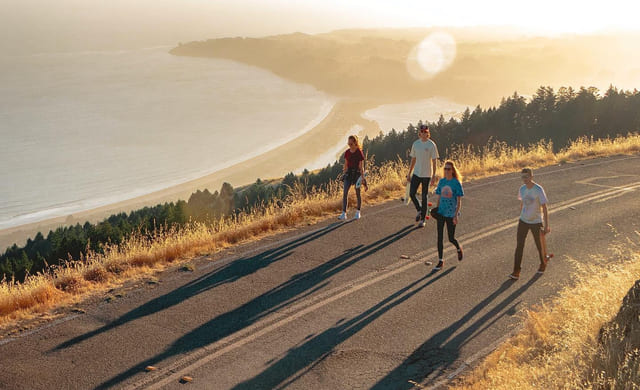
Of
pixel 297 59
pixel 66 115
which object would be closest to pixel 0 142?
pixel 66 115

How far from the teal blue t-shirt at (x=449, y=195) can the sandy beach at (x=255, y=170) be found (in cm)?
3992

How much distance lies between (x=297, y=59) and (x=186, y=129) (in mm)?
91008

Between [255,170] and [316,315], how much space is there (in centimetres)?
6189

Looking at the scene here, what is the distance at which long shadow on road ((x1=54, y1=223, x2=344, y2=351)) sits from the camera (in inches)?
319

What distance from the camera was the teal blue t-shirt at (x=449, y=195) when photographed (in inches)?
398

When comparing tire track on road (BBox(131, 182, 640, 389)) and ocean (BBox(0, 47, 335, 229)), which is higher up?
ocean (BBox(0, 47, 335, 229))

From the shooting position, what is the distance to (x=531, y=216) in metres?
9.73

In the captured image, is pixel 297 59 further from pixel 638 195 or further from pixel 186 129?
pixel 638 195

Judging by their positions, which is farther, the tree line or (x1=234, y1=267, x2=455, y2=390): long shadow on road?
the tree line

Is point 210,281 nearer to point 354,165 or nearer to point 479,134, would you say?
point 354,165

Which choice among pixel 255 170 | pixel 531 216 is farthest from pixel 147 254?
pixel 255 170

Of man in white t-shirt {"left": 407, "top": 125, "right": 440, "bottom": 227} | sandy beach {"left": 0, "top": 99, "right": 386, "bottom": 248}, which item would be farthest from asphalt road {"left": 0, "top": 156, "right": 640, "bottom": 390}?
sandy beach {"left": 0, "top": 99, "right": 386, "bottom": 248}

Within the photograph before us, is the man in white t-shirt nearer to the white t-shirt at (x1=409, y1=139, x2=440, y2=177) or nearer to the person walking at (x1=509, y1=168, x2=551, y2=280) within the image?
the white t-shirt at (x1=409, y1=139, x2=440, y2=177)

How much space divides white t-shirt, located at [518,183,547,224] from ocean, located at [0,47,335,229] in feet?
156
